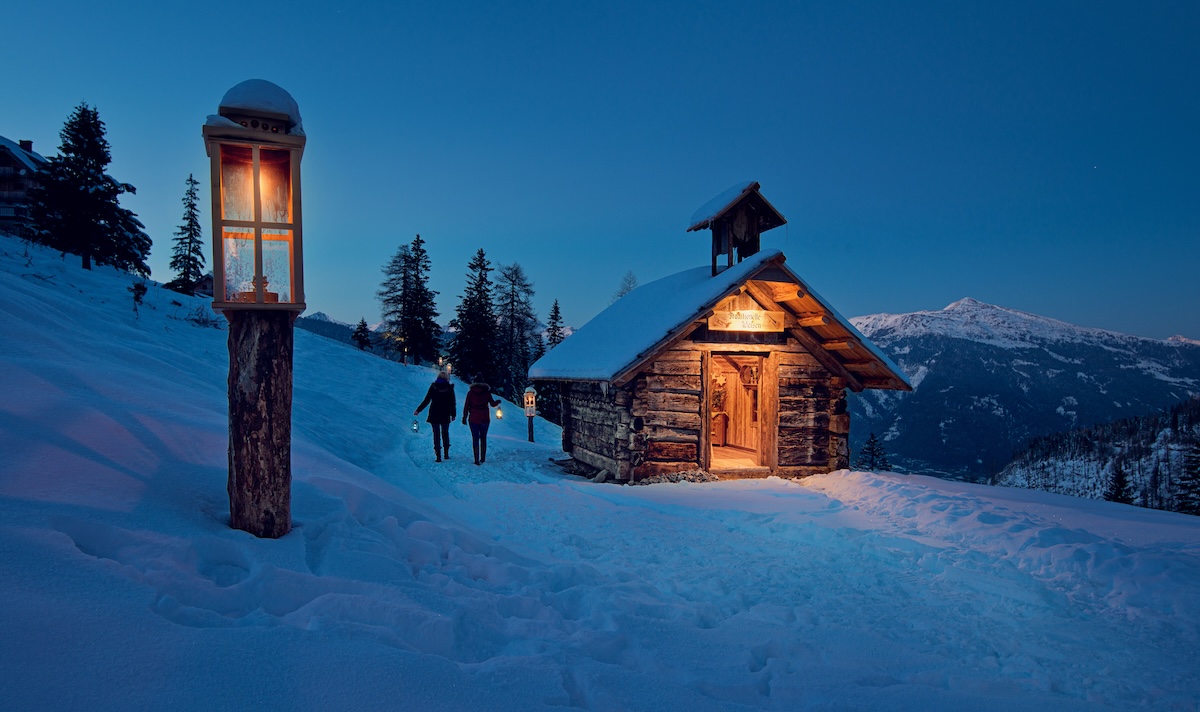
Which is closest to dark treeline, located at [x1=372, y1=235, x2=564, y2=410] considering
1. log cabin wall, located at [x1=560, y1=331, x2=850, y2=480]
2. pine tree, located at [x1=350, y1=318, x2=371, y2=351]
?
pine tree, located at [x1=350, y1=318, x2=371, y2=351]

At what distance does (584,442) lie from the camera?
1363 cm

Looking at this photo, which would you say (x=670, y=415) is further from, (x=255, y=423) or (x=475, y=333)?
(x=475, y=333)

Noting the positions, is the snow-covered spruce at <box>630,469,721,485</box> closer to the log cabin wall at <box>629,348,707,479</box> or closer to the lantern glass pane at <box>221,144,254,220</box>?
the log cabin wall at <box>629,348,707,479</box>

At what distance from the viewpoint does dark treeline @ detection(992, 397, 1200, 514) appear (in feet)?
259

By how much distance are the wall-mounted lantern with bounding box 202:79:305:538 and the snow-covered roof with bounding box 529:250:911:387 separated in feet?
22.6

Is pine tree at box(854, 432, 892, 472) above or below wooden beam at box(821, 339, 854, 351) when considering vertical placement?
below

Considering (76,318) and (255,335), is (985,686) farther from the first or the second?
(76,318)

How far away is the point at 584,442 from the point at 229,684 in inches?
451

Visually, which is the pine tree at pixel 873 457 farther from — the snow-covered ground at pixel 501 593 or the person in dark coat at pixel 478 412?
the person in dark coat at pixel 478 412

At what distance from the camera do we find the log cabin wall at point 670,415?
37.8 feet

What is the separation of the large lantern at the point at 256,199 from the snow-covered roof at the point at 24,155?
47.7 meters

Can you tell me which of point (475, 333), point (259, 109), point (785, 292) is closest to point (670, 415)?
point (785, 292)

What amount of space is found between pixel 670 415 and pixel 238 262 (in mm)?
8936

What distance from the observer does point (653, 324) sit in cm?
1156
